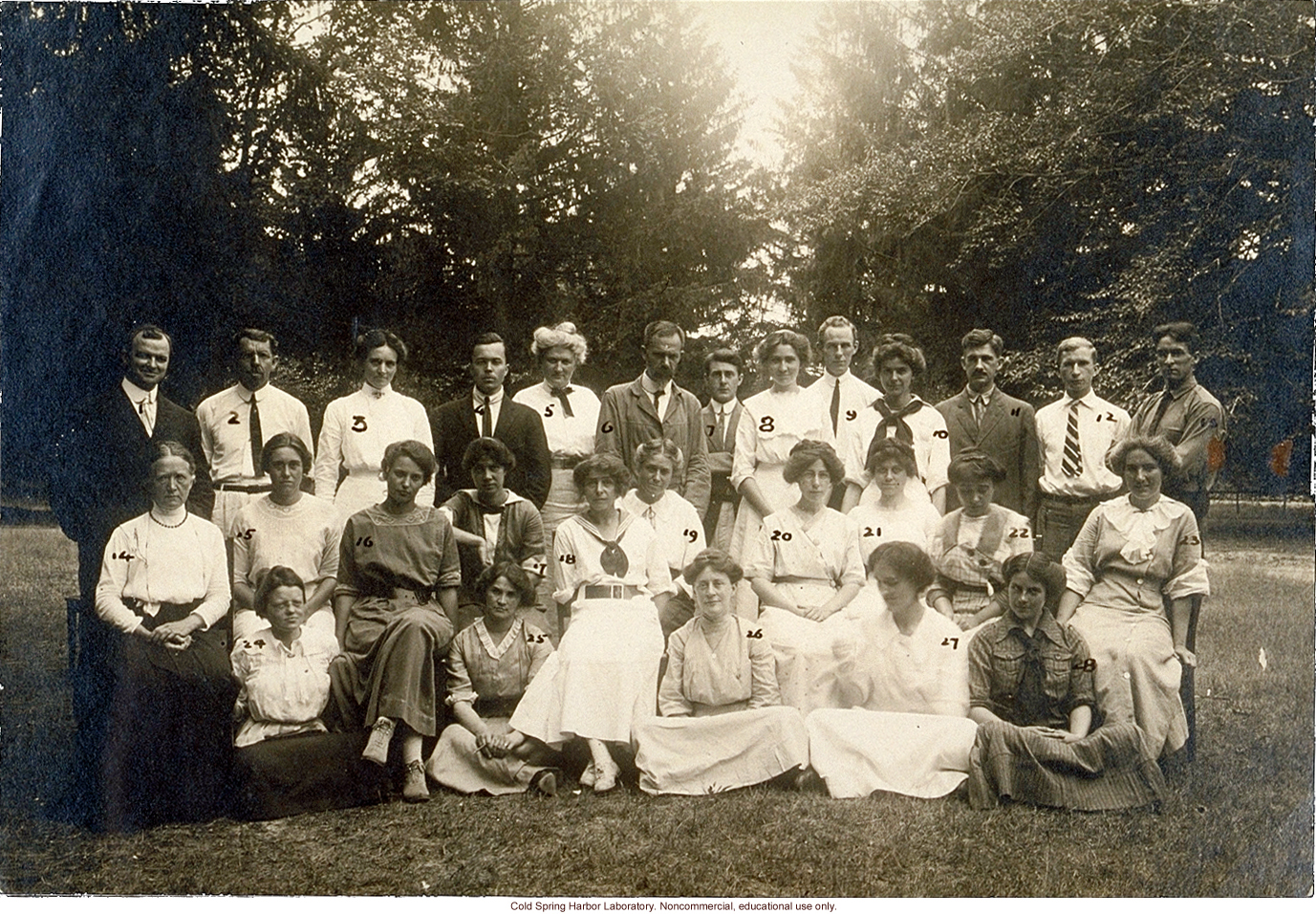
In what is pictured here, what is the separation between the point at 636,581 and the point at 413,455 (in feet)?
3.75

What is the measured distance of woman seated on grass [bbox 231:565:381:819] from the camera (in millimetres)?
4250

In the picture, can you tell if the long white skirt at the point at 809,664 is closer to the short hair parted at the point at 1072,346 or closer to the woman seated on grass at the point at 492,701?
the woman seated on grass at the point at 492,701

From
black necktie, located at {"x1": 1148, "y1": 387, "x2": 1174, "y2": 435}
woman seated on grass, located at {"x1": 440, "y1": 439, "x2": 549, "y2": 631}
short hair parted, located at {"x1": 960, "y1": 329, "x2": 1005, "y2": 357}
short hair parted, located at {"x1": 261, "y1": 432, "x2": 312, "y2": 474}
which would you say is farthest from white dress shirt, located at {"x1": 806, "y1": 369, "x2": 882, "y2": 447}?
short hair parted, located at {"x1": 261, "y1": 432, "x2": 312, "y2": 474}

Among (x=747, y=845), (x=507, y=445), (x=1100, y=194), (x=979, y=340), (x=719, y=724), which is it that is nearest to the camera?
(x=747, y=845)

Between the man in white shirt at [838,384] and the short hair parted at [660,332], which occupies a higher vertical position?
the short hair parted at [660,332]

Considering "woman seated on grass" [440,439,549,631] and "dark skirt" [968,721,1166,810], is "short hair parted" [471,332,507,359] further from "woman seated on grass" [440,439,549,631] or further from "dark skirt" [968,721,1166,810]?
"dark skirt" [968,721,1166,810]

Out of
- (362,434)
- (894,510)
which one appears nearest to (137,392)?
(362,434)

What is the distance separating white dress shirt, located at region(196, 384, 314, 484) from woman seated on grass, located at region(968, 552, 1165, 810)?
326cm

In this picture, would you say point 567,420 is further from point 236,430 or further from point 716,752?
point 716,752

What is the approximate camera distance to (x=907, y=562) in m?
4.46

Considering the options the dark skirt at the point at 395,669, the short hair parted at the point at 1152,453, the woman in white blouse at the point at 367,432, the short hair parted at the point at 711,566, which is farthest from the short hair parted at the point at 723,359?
the short hair parted at the point at 1152,453

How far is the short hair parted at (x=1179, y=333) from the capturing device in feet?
15.2

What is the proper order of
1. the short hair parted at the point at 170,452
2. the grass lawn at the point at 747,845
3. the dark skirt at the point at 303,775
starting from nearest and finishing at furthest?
the grass lawn at the point at 747,845
the dark skirt at the point at 303,775
the short hair parted at the point at 170,452

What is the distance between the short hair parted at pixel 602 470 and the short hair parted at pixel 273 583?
4.33ft
